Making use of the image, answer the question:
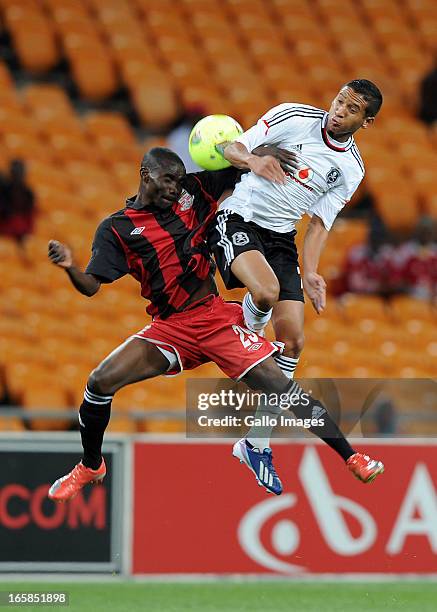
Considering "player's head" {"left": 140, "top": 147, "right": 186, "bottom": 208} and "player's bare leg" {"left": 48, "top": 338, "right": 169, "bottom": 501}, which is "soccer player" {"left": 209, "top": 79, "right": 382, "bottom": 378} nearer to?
"player's head" {"left": 140, "top": 147, "right": 186, "bottom": 208}

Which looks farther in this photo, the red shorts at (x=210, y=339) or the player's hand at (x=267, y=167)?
the red shorts at (x=210, y=339)

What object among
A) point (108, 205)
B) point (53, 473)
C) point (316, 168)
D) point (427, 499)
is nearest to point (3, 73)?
point (108, 205)

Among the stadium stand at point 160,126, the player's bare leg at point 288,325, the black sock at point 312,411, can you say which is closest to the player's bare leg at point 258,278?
the player's bare leg at point 288,325

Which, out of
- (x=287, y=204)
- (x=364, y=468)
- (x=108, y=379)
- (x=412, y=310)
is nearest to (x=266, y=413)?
(x=364, y=468)

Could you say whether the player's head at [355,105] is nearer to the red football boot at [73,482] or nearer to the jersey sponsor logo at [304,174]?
the jersey sponsor logo at [304,174]

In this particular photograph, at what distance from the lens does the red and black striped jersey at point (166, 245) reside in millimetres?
7934

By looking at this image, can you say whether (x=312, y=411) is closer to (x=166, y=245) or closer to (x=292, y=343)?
(x=292, y=343)

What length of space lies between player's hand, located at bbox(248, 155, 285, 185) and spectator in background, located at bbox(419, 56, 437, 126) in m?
10.1

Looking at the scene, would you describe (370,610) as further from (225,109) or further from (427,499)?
(225,109)

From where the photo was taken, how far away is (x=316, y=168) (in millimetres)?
8047

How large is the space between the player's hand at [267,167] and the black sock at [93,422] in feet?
5.17

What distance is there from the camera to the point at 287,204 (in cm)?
809

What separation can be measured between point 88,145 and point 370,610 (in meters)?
7.50

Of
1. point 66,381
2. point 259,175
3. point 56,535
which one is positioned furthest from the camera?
point 66,381
